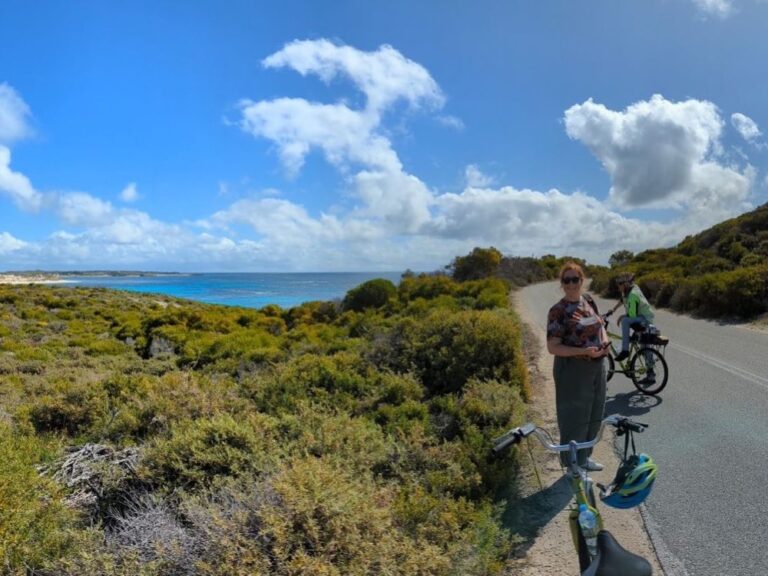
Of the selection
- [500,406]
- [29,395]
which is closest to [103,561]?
[500,406]

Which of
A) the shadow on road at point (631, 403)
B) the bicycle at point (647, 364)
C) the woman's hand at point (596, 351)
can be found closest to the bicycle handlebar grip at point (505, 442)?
the woman's hand at point (596, 351)

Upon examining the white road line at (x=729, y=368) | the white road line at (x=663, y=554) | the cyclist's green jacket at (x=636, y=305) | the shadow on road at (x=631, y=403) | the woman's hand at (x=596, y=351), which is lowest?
the white road line at (x=663, y=554)

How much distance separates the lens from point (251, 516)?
119 inches

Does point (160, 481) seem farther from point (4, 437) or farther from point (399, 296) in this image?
point (399, 296)

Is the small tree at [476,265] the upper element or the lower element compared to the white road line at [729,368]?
upper

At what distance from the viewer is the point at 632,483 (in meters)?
2.58

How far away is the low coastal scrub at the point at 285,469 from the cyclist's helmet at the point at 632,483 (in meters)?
1.12

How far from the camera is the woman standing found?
441 centimetres

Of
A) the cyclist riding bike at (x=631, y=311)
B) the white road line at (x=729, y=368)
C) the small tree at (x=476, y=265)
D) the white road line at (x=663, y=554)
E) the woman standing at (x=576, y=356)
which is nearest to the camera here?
the white road line at (x=663, y=554)

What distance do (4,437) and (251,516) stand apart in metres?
3.53

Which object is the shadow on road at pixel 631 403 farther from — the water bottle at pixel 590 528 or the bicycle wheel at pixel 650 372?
the water bottle at pixel 590 528

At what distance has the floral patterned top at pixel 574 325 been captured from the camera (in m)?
4.40

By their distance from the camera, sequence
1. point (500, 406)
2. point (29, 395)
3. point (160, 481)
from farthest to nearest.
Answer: point (29, 395) < point (500, 406) < point (160, 481)

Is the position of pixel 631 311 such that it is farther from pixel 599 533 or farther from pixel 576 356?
pixel 599 533
